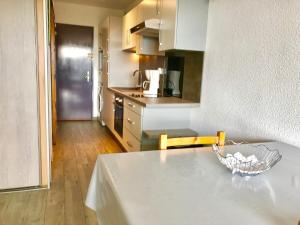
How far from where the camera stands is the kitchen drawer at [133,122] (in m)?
2.61

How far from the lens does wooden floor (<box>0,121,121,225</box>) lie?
1.87 metres

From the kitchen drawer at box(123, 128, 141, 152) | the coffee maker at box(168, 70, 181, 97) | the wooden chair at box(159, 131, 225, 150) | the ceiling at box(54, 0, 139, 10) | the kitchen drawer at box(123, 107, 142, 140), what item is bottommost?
the kitchen drawer at box(123, 128, 141, 152)

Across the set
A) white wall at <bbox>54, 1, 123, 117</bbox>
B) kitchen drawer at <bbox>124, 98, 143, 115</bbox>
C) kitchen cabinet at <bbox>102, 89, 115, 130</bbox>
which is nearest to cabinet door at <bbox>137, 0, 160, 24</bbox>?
kitchen drawer at <bbox>124, 98, 143, 115</bbox>

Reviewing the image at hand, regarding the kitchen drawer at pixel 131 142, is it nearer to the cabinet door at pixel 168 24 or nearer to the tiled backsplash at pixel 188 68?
the tiled backsplash at pixel 188 68

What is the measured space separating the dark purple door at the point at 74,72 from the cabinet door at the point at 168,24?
10.4ft

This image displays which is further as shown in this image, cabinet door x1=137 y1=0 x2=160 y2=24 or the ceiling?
the ceiling

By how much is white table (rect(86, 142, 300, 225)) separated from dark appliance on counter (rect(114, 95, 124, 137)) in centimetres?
224

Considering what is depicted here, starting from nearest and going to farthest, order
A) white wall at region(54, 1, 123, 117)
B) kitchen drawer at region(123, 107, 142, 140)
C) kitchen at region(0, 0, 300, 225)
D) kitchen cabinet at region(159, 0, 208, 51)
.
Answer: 1. kitchen at region(0, 0, 300, 225)
2. kitchen cabinet at region(159, 0, 208, 51)
3. kitchen drawer at region(123, 107, 142, 140)
4. white wall at region(54, 1, 123, 117)

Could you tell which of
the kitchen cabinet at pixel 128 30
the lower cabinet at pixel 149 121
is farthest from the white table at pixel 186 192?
the kitchen cabinet at pixel 128 30

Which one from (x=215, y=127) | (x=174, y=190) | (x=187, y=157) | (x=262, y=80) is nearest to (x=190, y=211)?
(x=174, y=190)

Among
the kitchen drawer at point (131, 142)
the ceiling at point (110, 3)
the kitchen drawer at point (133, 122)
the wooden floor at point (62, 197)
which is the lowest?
the wooden floor at point (62, 197)

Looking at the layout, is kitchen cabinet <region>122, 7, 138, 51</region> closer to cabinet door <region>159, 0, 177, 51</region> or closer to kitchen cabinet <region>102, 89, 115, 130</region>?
kitchen cabinet <region>102, 89, 115, 130</region>

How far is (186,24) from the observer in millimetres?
2361

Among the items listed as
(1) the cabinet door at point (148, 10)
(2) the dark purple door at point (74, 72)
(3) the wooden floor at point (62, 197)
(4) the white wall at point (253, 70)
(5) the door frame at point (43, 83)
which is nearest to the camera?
(4) the white wall at point (253, 70)
